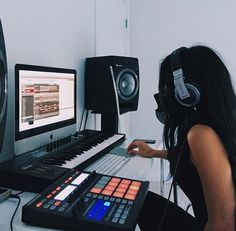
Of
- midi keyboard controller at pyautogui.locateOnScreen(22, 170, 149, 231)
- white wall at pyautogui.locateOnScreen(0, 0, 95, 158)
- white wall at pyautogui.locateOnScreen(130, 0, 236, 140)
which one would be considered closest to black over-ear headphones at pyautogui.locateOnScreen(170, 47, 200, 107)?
midi keyboard controller at pyautogui.locateOnScreen(22, 170, 149, 231)

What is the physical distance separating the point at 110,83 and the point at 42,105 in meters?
0.71

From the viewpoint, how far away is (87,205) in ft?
2.54

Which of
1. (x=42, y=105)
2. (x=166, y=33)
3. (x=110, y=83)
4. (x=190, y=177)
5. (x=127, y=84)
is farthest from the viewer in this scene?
(x=166, y=33)

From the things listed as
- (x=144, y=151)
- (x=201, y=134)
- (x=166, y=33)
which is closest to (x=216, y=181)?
(x=201, y=134)

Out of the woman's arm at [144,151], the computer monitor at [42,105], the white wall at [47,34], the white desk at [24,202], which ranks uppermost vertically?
the white wall at [47,34]

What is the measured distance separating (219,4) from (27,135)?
2647 millimetres

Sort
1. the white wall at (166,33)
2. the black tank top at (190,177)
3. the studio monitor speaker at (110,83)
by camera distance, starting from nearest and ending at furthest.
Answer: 1. the black tank top at (190,177)
2. the studio monitor speaker at (110,83)
3. the white wall at (166,33)

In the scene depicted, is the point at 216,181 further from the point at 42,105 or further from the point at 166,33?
the point at 166,33

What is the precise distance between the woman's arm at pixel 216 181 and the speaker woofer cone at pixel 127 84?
120 cm

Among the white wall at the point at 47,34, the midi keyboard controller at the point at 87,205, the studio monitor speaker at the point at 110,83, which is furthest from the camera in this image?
the studio monitor speaker at the point at 110,83

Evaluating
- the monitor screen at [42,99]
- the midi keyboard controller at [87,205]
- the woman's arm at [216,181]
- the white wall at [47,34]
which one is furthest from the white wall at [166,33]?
the midi keyboard controller at [87,205]

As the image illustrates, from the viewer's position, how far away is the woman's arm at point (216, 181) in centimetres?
91

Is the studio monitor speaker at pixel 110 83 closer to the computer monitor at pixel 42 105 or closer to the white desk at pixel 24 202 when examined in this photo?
the computer monitor at pixel 42 105

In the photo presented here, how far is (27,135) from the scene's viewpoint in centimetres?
131
